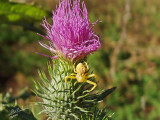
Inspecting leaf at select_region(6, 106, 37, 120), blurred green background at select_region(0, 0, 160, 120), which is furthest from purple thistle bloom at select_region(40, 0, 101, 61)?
blurred green background at select_region(0, 0, 160, 120)

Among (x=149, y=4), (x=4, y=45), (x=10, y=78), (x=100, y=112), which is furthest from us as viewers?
(x=149, y=4)

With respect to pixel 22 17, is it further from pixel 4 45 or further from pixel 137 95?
pixel 4 45

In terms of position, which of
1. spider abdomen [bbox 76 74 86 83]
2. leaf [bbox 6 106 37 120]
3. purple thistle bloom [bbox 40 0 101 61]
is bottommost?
leaf [bbox 6 106 37 120]

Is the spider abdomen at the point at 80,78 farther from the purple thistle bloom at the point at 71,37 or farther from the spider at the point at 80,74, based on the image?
the purple thistle bloom at the point at 71,37

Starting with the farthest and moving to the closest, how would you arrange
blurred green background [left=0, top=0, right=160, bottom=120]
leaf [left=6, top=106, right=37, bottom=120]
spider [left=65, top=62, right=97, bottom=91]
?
1. blurred green background [left=0, top=0, right=160, bottom=120]
2. spider [left=65, top=62, right=97, bottom=91]
3. leaf [left=6, top=106, right=37, bottom=120]

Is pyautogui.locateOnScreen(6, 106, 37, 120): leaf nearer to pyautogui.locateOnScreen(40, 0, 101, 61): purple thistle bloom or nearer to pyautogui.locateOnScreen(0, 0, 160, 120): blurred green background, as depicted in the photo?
pyautogui.locateOnScreen(40, 0, 101, 61): purple thistle bloom

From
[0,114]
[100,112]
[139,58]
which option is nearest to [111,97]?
[139,58]
